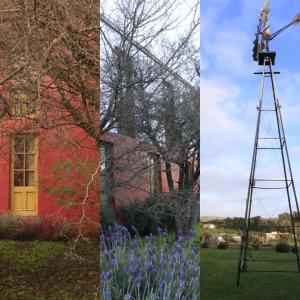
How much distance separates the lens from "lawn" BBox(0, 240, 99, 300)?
546cm

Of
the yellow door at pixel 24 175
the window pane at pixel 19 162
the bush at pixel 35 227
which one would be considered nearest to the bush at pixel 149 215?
the bush at pixel 35 227

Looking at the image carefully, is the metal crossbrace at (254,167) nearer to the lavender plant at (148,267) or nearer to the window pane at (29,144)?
the lavender plant at (148,267)

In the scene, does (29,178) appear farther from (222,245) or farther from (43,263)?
(222,245)

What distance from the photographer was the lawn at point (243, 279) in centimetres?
389

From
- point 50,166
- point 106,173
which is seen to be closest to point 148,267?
point 106,173

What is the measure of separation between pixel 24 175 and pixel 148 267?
2.70 meters

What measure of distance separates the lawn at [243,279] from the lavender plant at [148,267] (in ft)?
0.48

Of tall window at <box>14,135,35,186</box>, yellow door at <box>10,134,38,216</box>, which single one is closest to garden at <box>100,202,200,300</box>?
yellow door at <box>10,134,38,216</box>

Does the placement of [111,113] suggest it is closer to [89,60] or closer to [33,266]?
[89,60]

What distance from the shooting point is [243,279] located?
3971 mm

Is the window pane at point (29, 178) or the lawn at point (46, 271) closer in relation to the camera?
the lawn at point (46, 271)

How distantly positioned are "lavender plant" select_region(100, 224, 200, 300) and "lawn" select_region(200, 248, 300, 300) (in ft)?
0.48

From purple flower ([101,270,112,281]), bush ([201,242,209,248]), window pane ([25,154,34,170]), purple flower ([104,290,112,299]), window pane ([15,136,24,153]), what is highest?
window pane ([15,136,24,153])

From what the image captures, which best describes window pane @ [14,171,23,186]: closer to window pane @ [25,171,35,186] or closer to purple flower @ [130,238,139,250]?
window pane @ [25,171,35,186]
